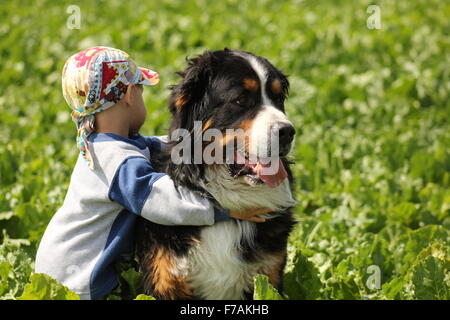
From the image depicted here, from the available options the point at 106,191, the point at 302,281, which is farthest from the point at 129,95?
the point at 302,281

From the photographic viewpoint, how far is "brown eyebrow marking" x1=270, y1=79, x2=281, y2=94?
349 cm

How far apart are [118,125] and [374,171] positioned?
3.59 meters

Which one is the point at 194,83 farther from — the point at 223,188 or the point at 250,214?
the point at 250,214

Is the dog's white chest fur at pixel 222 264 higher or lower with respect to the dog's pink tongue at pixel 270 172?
lower

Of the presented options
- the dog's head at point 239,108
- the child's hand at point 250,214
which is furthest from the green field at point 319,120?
the dog's head at point 239,108

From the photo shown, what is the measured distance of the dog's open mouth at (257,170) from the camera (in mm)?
3402

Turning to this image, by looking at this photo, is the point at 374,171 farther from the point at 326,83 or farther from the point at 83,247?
the point at 83,247

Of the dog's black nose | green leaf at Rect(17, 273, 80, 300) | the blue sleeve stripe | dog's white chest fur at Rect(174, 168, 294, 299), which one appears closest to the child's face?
the blue sleeve stripe

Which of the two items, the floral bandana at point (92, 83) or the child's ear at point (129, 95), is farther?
the child's ear at point (129, 95)

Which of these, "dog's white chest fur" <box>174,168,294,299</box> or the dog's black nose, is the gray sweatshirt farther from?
the dog's black nose

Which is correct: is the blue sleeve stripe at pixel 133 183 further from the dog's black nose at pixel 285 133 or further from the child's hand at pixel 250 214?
the dog's black nose at pixel 285 133

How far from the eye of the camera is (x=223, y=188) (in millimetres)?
3502

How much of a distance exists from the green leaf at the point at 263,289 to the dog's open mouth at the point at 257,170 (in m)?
0.51

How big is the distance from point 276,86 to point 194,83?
45cm
